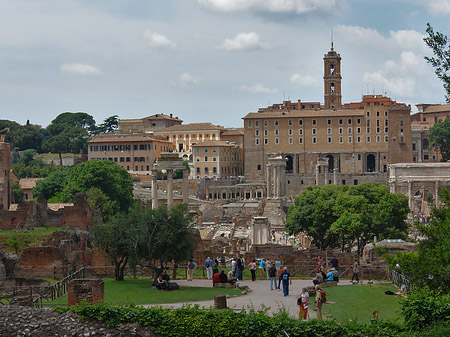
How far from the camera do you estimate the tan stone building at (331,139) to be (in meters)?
92.2

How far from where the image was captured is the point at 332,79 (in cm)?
10531

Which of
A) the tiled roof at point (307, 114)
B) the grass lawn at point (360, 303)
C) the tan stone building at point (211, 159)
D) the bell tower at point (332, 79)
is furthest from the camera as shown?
the bell tower at point (332, 79)

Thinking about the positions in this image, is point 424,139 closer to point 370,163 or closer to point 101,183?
point 370,163

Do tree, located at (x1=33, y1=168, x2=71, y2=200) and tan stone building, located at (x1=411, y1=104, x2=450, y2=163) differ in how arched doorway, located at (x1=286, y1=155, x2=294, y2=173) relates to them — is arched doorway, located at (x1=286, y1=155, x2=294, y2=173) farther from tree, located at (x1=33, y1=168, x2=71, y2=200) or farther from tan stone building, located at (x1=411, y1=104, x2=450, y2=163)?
tree, located at (x1=33, y1=168, x2=71, y2=200)

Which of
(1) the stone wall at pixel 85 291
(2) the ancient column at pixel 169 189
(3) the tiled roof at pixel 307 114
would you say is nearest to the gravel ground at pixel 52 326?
(1) the stone wall at pixel 85 291

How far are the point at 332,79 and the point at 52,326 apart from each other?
92.5 m

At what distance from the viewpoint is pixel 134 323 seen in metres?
16.1

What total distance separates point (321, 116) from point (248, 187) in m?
13.0

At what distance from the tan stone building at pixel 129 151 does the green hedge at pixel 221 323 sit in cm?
8159

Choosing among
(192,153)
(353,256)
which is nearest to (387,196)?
(353,256)

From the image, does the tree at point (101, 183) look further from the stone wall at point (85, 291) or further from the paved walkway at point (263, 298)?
the stone wall at point (85, 291)

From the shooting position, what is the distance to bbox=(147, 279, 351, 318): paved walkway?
60.5 ft

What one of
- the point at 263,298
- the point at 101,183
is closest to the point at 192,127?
the point at 101,183

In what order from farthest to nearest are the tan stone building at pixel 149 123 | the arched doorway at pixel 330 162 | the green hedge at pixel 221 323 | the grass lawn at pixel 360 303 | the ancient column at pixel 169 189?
1. the tan stone building at pixel 149 123
2. the arched doorway at pixel 330 162
3. the ancient column at pixel 169 189
4. the grass lawn at pixel 360 303
5. the green hedge at pixel 221 323
